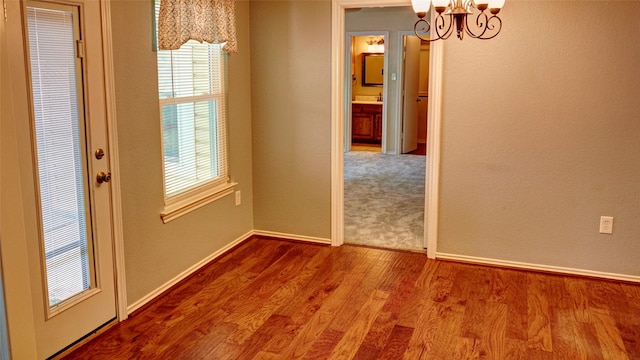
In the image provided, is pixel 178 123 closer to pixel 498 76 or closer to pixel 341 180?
pixel 341 180

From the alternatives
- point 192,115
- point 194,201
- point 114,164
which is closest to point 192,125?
point 192,115

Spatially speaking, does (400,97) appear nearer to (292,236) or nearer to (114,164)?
(292,236)

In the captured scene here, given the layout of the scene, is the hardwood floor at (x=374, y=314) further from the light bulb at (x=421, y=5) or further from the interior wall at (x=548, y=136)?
the light bulb at (x=421, y=5)

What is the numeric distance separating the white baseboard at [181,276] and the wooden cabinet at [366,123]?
558 cm

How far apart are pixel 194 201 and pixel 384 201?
8.56 feet

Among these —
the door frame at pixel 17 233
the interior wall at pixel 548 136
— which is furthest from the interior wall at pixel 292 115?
the door frame at pixel 17 233

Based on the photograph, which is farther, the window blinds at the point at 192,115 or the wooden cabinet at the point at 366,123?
the wooden cabinet at the point at 366,123

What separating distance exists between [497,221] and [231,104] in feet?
7.01

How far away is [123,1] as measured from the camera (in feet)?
10.6

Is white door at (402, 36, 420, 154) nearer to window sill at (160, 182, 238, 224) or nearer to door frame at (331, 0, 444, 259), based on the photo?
door frame at (331, 0, 444, 259)

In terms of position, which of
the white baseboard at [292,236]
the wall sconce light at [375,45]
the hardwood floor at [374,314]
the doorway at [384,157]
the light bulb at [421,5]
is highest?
the wall sconce light at [375,45]

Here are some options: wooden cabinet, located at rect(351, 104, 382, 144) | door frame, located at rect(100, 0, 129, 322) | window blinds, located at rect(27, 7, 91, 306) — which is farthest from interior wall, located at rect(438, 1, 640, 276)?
wooden cabinet, located at rect(351, 104, 382, 144)

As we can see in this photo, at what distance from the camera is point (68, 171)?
9.66ft

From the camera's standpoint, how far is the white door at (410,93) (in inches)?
355
